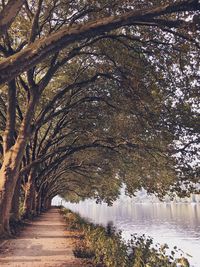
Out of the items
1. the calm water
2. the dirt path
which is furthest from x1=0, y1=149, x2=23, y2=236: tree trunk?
the calm water

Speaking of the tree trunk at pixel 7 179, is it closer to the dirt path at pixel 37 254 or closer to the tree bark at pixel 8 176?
the tree bark at pixel 8 176

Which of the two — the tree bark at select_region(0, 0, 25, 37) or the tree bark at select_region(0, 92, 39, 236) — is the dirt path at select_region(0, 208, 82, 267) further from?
the tree bark at select_region(0, 0, 25, 37)

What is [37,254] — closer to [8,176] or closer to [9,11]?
[8,176]

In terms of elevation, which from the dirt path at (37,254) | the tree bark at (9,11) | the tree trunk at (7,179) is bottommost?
the dirt path at (37,254)

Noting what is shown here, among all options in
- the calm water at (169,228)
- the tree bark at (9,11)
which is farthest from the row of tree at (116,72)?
the calm water at (169,228)

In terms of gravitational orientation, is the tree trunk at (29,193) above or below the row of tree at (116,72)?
below

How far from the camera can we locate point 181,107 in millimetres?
13359

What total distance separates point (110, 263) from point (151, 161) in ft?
34.4

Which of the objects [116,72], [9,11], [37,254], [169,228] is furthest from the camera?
[169,228]

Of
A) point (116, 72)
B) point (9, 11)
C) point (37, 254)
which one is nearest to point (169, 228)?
point (116, 72)

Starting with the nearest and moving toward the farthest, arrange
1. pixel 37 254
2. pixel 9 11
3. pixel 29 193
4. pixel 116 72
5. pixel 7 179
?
pixel 9 11, pixel 37 254, pixel 7 179, pixel 116 72, pixel 29 193

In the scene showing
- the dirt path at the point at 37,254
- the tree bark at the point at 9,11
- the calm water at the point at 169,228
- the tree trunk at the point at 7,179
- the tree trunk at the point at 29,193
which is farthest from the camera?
the calm water at the point at 169,228

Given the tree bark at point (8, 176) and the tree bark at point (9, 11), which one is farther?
the tree bark at point (8, 176)

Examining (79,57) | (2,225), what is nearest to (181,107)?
(79,57)
